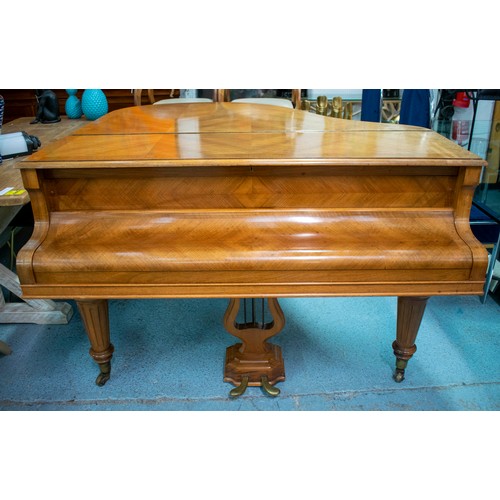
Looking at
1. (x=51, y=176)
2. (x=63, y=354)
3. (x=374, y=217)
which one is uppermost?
(x=51, y=176)

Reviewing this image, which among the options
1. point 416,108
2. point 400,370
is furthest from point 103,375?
point 416,108

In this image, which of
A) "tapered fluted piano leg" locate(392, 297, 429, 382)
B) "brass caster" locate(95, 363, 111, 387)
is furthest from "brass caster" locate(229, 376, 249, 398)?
"tapered fluted piano leg" locate(392, 297, 429, 382)

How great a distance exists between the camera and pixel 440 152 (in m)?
1.58

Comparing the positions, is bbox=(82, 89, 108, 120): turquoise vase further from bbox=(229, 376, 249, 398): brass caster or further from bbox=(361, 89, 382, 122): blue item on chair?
bbox=(229, 376, 249, 398): brass caster

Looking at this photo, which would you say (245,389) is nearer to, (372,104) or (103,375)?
(103,375)

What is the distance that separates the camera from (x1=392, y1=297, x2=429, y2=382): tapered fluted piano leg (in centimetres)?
184

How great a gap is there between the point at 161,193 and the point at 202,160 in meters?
0.21

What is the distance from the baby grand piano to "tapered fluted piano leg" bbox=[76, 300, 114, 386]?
262 millimetres

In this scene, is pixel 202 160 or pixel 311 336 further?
pixel 311 336

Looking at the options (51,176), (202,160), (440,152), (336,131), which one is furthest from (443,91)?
(51,176)

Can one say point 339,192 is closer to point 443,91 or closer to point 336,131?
point 336,131

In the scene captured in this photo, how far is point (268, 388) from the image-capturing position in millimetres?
2021

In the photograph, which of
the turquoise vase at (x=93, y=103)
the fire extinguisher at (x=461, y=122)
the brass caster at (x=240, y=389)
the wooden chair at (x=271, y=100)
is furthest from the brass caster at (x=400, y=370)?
the turquoise vase at (x=93, y=103)

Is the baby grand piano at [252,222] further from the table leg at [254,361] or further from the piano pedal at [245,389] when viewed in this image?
the piano pedal at [245,389]
